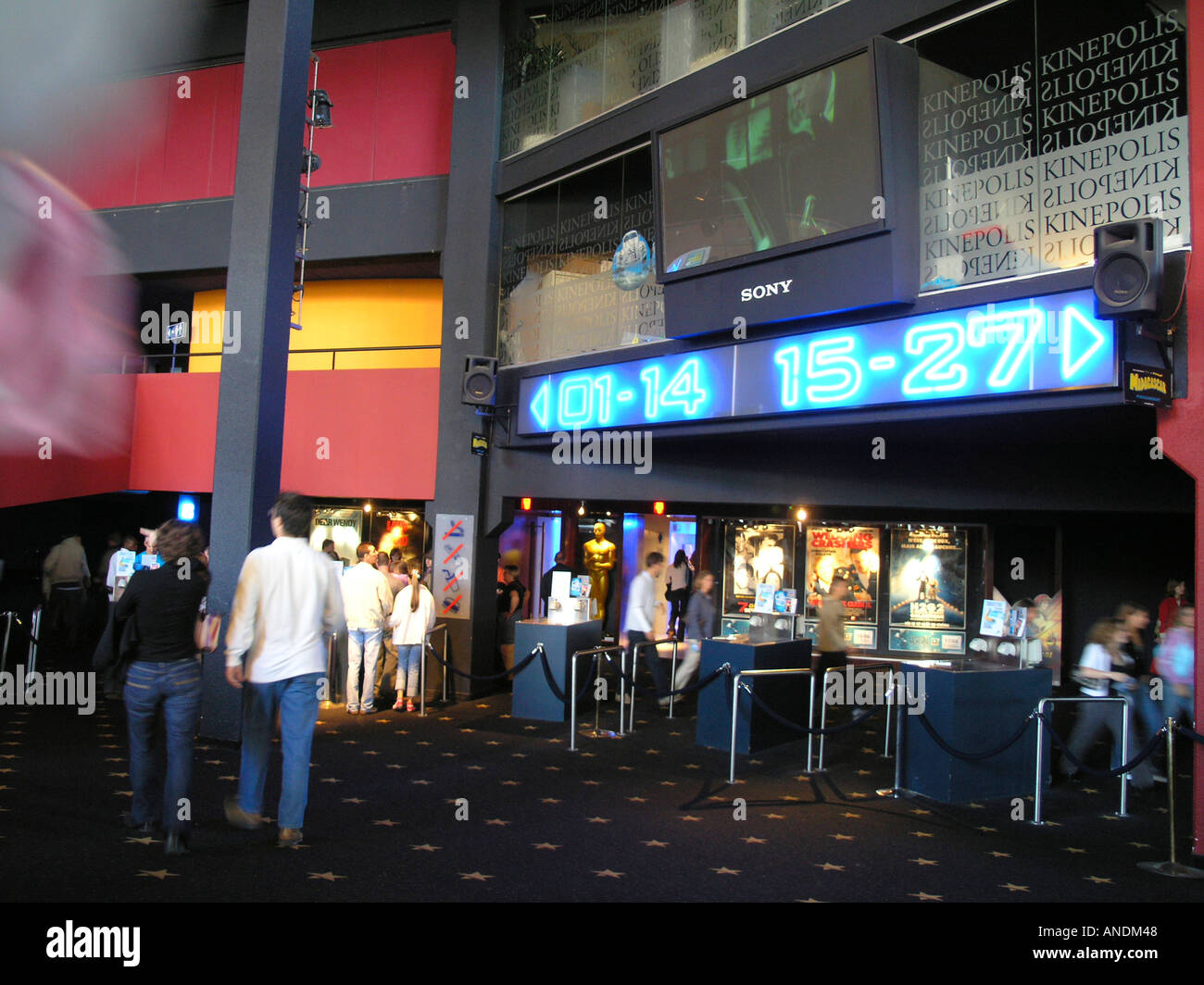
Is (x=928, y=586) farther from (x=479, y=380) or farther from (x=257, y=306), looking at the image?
(x=257, y=306)

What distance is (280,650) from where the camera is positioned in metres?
5.54

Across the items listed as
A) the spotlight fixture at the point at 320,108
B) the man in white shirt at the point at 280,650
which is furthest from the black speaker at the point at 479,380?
the man in white shirt at the point at 280,650

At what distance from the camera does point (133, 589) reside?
18.2 ft

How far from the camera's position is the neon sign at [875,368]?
6668mm

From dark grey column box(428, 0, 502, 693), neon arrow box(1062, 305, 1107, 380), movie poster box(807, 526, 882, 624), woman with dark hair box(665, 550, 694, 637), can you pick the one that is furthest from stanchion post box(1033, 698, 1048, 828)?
woman with dark hair box(665, 550, 694, 637)

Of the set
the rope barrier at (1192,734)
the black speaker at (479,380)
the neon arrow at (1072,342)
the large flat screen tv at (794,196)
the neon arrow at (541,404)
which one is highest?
the large flat screen tv at (794,196)

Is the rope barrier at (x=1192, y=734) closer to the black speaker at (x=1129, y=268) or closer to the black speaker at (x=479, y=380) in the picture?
the black speaker at (x=1129, y=268)

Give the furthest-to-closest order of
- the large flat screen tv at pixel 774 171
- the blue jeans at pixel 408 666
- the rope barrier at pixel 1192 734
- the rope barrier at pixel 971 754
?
the blue jeans at pixel 408 666 → the large flat screen tv at pixel 774 171 → the rope barrier at pixel 971 754 → the rope barrier at pixel 1192 734

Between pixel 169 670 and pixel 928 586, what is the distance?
12.0 m

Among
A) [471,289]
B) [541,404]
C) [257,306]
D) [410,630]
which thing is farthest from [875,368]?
[471,289]

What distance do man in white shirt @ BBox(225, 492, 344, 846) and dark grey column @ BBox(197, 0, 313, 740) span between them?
322 centimetres

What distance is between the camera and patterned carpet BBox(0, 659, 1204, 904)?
17.4 ft
